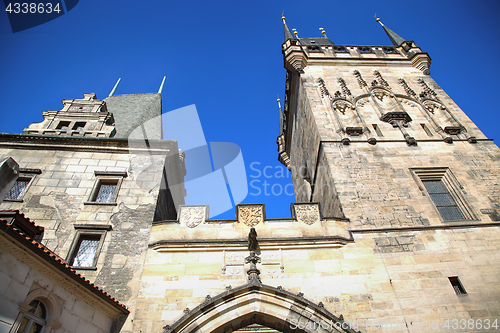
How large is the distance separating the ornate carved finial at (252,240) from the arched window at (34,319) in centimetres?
390

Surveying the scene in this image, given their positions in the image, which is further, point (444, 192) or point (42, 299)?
point (444, 192)

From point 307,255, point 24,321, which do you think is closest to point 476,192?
point 307,255

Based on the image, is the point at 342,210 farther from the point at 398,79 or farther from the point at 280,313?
the point at 398,79

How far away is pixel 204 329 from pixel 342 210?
14.7ft

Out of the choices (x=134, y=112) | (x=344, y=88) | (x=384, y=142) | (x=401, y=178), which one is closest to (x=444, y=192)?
(x=401, y=178)

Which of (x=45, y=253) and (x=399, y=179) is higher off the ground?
(x=399, y=179)

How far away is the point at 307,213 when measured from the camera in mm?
7453

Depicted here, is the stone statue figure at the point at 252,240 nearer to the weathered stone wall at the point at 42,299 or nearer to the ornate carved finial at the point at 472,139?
the weathered stone wall at the point at 42,299

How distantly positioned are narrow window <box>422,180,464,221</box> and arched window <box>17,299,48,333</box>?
362 inches

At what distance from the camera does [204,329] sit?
5.51 m

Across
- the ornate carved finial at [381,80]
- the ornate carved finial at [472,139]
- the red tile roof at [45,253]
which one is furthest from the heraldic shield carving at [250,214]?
the ornate carved finial at [381,80]

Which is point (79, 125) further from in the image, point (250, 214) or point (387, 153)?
point (387, 153)

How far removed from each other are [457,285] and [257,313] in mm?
4440

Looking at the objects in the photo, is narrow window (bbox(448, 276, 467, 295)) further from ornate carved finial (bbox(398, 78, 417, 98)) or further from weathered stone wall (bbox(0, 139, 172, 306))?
ornate carved finial (bbox(398, 78, 417, 98))
